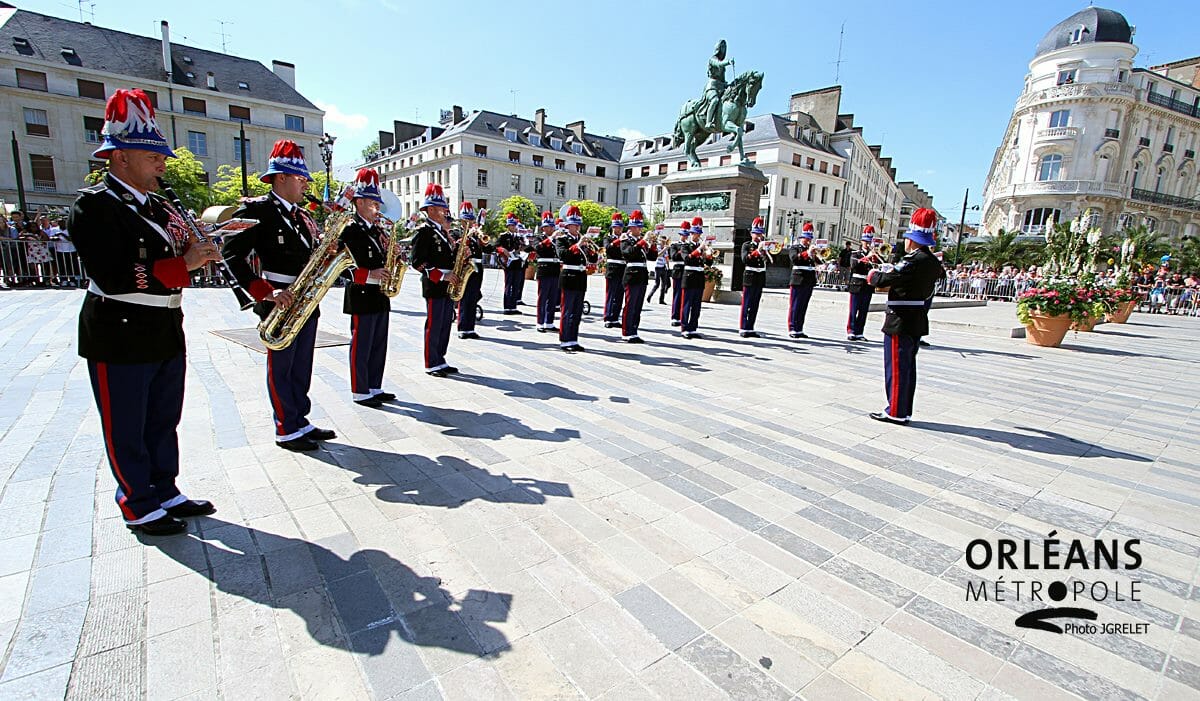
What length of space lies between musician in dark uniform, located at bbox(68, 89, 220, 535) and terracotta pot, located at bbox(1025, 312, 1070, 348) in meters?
14.5

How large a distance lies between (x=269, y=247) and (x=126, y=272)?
56.8 inches

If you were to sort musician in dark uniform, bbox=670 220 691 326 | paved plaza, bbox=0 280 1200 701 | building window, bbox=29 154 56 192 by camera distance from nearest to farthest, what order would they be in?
1. paved plaza, bbox=0 280 1200 701
2. musician in dark uniform, bbox=670 220 691 326
3. building window, bbox=29 154 56 192

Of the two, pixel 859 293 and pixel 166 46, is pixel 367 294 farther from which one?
pixel 166 46

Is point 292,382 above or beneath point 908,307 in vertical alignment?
beneath

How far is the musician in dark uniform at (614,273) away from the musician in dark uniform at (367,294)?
18.1ft

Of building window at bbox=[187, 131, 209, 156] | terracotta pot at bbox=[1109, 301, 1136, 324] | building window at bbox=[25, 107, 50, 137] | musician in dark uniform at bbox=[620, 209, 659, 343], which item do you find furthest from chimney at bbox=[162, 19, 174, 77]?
terracotta pot at bbox=[1109, 301, 1136, 324]

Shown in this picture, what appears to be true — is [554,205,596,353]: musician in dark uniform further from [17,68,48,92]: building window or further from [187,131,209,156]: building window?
[17,68,48,92]: building window

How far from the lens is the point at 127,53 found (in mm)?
43406

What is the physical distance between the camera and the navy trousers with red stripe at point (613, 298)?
38.4 feet

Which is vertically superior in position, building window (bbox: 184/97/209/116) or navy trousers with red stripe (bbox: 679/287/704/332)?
building window (bbox: 184/97/209/116)

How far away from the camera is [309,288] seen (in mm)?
Answer: 4438

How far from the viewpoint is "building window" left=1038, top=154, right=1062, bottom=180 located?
49.9m

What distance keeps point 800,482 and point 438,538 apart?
9.08 feet

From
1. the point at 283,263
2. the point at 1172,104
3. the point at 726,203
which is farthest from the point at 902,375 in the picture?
the point at 1172,104
